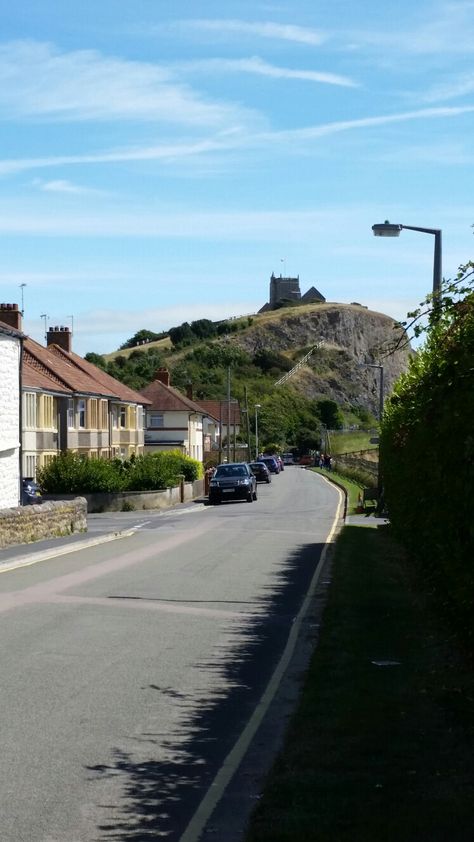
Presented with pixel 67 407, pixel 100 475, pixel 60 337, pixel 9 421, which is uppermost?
pixel 60 337

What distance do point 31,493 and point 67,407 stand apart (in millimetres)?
11531

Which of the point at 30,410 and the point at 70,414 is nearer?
the point at 30,410

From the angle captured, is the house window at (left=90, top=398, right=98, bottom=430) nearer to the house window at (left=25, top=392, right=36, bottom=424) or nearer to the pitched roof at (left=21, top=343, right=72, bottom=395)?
the pitched roof at (left=21, top=343, right=72, bottom=395)

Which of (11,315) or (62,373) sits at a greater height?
(11,315)

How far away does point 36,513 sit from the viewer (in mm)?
28688

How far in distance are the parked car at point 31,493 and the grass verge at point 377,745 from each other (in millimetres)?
30968

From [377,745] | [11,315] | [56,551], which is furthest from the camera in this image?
[11,315]

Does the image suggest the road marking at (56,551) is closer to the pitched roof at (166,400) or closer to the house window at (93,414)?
the house window at (93,414)

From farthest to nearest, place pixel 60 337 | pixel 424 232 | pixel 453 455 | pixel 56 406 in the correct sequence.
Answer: pixel 60 337, pixel 56 406, pixel 424 232, pixel 453 455

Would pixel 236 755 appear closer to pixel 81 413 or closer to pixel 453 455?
pixel 453 455

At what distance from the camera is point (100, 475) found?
48.8 metres

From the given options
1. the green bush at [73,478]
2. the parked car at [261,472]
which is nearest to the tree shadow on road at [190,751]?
the green bush at [73,478]

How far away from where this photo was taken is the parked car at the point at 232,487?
175 feet

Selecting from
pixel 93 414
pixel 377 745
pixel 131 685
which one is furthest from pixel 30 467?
pixel 377 745
